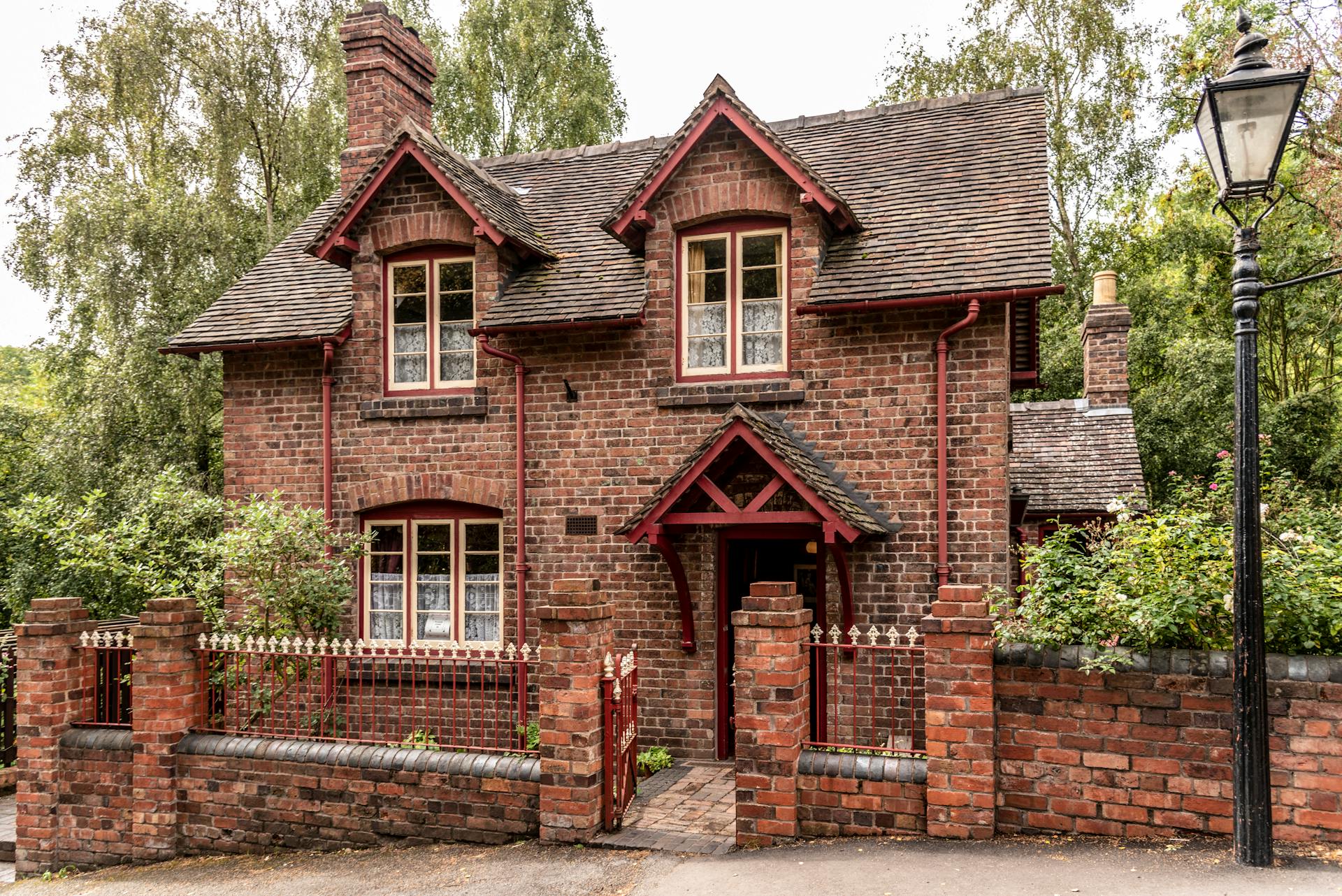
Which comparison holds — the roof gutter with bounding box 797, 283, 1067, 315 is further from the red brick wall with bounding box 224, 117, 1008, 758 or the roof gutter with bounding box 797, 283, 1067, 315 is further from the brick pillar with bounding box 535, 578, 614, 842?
the brick pillar with bounding box 535, 578, 614, 842

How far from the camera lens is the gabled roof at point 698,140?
10.7 m

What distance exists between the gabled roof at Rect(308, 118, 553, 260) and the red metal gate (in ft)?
19.4

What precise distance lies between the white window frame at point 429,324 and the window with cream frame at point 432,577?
158 centimetres

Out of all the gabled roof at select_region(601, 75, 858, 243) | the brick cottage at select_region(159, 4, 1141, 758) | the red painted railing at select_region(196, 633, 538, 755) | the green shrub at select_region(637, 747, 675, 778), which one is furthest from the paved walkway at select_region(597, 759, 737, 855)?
the gabled roof at select_region(601, 75, 858, 243)

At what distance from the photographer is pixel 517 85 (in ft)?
87.0

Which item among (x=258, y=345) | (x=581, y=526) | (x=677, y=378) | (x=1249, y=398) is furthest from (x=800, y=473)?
(x=258, y=345)

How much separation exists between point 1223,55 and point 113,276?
20.8 m

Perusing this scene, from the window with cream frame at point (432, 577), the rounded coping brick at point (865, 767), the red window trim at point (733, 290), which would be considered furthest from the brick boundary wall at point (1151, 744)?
the window with cream frame at point (432, 577)

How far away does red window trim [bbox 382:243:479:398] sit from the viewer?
12.4 meters

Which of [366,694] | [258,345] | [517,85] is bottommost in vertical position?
[366,694]

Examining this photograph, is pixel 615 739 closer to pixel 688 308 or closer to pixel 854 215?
pixel 688 308

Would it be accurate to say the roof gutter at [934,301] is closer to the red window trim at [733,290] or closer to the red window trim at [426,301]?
the red window trim at [733,290]

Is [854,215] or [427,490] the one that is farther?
[427,490]

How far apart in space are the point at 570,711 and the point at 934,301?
Answer: 5558mm
